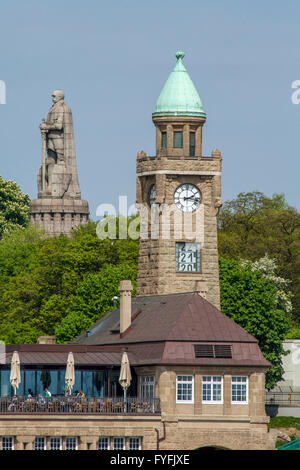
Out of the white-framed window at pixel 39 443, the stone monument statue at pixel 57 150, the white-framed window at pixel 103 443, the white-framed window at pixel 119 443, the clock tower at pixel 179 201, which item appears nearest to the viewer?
the white-framed window at pixel 39 443

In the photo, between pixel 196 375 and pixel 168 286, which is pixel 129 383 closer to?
pixel 196 375

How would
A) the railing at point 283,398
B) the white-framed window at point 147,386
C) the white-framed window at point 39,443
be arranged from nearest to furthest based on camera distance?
1. the white-framed window at point 39,443
2. the white-framed window at point 147,386
3. the railing at point 283,398

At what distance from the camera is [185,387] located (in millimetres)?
101500

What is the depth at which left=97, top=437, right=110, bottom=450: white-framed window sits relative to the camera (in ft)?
325

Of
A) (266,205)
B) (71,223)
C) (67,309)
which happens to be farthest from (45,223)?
(67,309)

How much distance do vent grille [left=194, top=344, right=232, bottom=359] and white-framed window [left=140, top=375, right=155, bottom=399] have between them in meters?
2.52

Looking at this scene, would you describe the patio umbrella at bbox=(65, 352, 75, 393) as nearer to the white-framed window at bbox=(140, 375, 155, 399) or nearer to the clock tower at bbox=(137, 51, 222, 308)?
the white-framed window at bbox=(140, 375, 155, 399)

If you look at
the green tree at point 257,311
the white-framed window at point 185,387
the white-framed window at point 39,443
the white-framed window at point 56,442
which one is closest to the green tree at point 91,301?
the green tree at point 257,311

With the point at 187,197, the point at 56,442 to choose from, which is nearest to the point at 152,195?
the point at 187,197

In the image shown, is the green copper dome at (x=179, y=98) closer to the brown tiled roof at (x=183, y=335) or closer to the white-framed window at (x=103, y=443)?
the brown tiled roof at (x=183, y=335)

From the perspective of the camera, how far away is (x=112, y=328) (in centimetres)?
11062

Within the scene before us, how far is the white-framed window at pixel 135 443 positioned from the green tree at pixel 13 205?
89.8 metres

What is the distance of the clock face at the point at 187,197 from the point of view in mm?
118500
